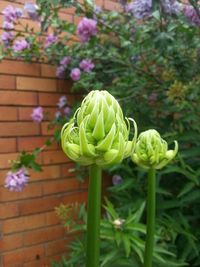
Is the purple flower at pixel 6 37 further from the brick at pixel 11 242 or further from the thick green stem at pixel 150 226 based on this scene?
the thick green stem at pixel 150 226

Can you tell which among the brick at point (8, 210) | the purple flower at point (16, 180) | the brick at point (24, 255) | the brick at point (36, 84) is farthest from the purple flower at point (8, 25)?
the brick at point (24, 255)

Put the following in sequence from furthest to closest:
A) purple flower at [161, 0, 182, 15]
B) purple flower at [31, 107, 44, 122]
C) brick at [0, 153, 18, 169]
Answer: purple flower at [31, 107, 44, 122], brick at [0, 153, 18, 169], purple flower at [161, 0, 182, 15]

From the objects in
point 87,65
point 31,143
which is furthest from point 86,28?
point 31,143

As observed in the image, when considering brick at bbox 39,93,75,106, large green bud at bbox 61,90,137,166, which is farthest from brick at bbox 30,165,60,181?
large green bud at bbox 61,90,137,166

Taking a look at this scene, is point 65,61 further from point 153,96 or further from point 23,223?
point 23,223

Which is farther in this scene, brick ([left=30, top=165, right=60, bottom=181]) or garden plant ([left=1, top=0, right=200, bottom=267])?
brick ([left=30, top=165, right=60, bottom=181])

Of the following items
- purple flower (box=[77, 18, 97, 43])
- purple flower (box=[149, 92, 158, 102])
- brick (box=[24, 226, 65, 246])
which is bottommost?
brick (box=[24, 226, 65, 246])

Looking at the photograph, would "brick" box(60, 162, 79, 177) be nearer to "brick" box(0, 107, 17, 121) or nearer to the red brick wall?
the red brick wall
